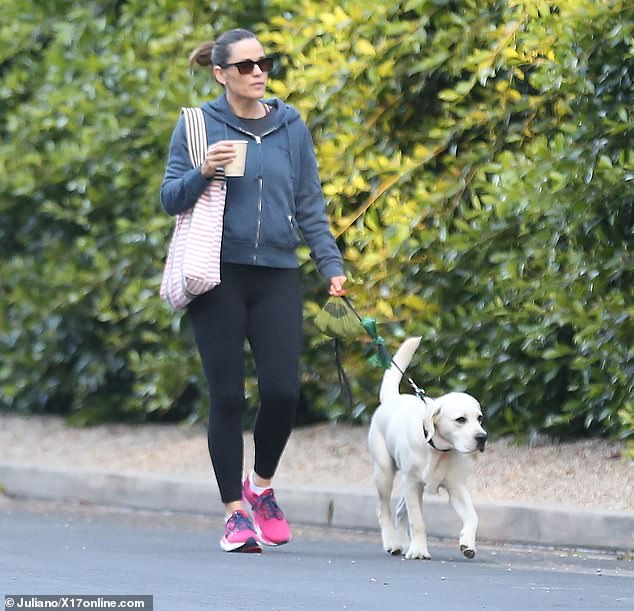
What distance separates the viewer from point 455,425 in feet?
20.8

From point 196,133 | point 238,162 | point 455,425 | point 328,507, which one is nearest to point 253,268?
point 238,162

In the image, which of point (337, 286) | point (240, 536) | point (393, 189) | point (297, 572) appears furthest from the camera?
point (393, 189)

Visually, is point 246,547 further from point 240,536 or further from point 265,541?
point 265,541

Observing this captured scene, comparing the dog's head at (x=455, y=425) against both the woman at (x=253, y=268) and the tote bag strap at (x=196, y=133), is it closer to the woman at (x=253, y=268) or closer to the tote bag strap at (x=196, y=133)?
the woman at (x=253, y=268)

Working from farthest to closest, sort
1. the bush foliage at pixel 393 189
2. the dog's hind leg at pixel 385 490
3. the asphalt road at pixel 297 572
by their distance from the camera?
the bush foliage at pixel 393 189 → the dog's hind leg at pixel 385 490 → the asphalt road at pixel 297 572

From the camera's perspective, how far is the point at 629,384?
25.8 feet

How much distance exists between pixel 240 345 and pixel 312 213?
63cm

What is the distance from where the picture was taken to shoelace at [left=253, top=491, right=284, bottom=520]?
263 inches

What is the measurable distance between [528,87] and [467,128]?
0.41 m

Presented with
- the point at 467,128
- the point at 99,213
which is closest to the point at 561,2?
the point at 467,128

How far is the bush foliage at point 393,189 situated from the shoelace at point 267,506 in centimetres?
184

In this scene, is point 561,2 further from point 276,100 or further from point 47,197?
point 47,197

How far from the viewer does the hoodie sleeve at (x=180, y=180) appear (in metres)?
6.38

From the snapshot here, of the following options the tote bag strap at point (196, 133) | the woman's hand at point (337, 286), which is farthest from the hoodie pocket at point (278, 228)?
the tote bag strap at point (196, 133)
